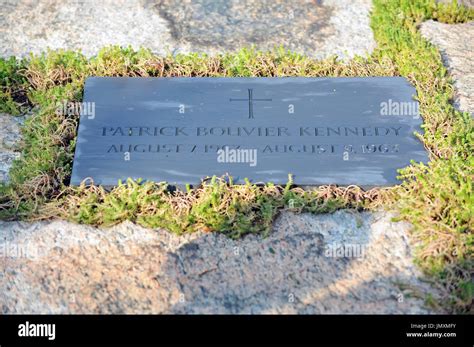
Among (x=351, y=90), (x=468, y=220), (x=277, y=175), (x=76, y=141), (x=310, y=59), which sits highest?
(x=310, y=59)

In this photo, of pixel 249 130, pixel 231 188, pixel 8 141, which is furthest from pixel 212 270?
pixel 8 141

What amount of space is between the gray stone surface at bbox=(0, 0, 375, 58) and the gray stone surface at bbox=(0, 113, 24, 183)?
75 cm

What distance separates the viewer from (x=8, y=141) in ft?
14.6

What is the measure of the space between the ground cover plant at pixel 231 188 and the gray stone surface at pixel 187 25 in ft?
1.09

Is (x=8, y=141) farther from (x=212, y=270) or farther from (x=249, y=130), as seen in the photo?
(x=212, y=270)

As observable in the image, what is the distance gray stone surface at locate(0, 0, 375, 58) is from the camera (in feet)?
17.4

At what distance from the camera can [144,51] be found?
5070 mm
